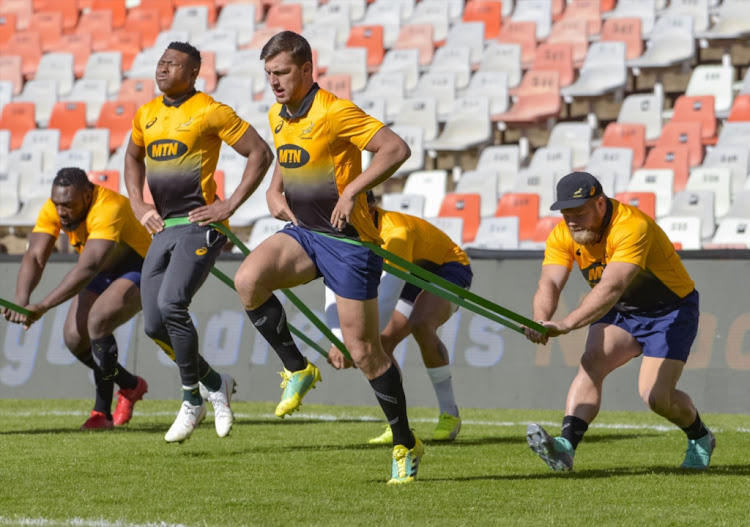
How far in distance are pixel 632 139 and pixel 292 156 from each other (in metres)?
10.4

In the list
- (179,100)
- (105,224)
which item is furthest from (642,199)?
(179,100)

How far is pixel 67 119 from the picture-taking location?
19.8 meters

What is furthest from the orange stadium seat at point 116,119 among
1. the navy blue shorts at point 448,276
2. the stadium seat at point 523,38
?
the navy blue shorts at point 448,276

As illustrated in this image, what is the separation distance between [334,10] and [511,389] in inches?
466

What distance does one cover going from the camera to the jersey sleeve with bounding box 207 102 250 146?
24.0 feet

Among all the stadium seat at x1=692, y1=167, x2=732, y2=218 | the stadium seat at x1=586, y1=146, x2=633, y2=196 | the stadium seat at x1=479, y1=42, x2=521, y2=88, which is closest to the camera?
the stadium seat at x1=692, y1=167, x2=732, y2=218

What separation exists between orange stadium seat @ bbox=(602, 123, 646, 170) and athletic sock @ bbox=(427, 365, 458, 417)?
7531mm

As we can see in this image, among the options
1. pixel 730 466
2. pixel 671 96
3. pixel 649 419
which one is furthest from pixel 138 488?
pixel 671 96

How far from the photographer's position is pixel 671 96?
713 inches

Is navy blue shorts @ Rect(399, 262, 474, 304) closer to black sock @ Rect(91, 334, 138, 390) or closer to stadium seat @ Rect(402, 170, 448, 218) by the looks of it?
black sock @ Rect(91, 334, 138, 390)

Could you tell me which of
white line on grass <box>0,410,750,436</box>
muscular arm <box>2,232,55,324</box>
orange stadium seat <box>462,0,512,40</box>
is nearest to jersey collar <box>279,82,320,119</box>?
muscular arm <box>2,232,55,324</box>

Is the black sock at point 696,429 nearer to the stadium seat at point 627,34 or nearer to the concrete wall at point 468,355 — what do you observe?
the concrete wall at point 468,355

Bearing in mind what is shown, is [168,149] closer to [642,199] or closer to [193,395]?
[193,395]

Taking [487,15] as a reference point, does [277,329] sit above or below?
below
